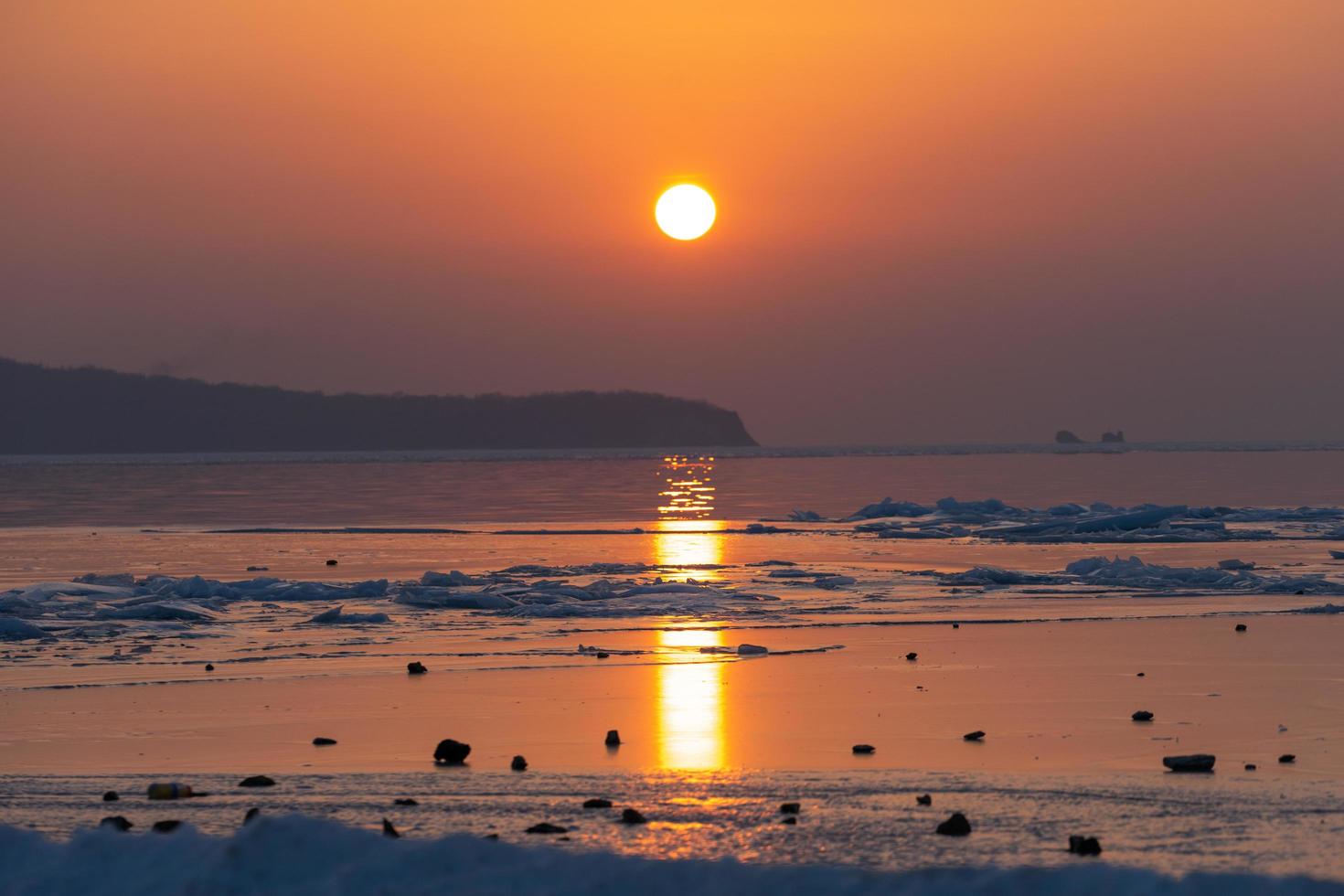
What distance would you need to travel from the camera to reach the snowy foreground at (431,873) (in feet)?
22.5

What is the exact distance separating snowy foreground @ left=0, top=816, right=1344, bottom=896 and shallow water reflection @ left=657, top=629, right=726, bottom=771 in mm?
2537

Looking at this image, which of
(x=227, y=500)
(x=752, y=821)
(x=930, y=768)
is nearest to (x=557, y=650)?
(x=930, y=768)

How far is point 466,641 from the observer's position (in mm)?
16391

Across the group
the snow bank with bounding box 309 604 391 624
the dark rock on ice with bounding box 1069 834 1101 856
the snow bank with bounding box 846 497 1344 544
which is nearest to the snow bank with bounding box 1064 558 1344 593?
the snow bank with bounding box 846 497 1344 544

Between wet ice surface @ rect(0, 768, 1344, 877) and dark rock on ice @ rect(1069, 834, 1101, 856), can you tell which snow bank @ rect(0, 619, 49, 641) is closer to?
wet ice surface @ rect(0, 768, 1344, 877)

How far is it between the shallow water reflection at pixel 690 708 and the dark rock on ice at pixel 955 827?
6.96ft

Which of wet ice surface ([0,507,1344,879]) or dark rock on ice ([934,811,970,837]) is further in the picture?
wet ice surface ([0,507,1344,879])

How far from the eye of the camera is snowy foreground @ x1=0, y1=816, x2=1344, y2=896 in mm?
6863

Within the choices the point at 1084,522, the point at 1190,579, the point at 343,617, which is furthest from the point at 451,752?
the point at 1084,522

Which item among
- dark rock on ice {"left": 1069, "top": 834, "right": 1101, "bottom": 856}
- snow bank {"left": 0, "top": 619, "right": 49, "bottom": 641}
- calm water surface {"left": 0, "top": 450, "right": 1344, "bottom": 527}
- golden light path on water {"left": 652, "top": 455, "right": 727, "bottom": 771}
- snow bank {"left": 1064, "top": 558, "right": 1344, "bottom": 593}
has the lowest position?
dark rock on ice {"left": 1069, "top": 834, "right": 1101, "bottom": 856}

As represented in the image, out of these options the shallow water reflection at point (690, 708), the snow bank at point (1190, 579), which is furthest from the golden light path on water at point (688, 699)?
the snow bank at point (1190, 579)

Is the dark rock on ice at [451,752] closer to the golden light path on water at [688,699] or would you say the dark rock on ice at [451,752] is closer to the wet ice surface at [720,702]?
the wet ice surface at [720,702]

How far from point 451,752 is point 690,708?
262 cm

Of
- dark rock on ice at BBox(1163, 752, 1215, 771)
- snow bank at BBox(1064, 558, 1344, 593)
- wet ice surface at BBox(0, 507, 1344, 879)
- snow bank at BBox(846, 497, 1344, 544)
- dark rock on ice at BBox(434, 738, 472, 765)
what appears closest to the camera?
wet ice surface at BBox(0, 507, 1344, 879)
